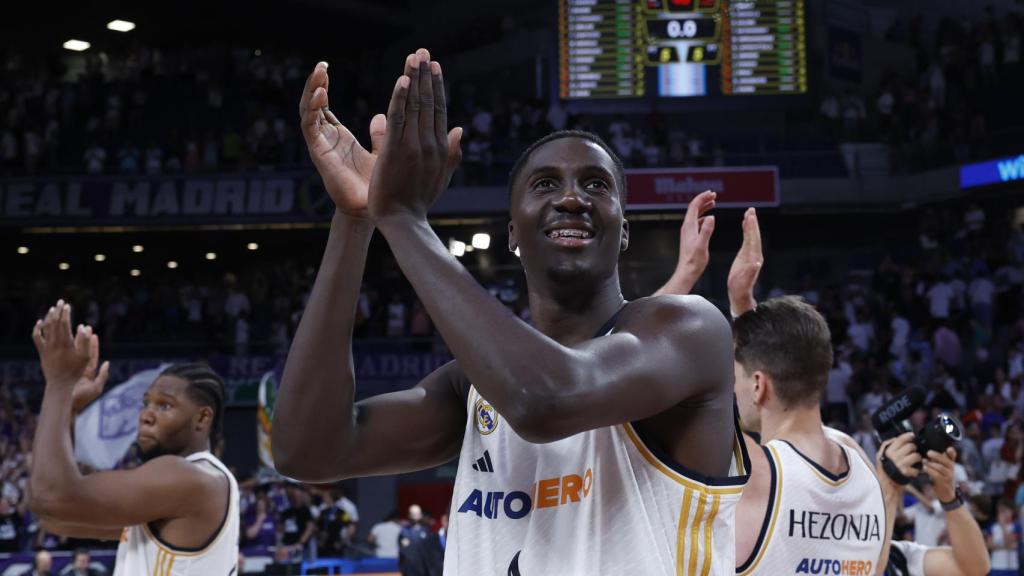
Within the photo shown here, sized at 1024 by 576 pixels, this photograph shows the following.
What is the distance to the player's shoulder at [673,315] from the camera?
218cm

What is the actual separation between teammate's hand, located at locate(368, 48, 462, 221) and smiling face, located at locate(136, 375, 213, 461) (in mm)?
2457

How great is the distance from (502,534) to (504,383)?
51 cm

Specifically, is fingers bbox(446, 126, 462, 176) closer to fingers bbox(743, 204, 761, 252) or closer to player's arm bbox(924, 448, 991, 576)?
fingers bbox(743, 204, 761, 252)

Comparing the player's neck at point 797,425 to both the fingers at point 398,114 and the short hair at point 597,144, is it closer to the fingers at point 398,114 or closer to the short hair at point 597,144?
the short hair at point 597,144

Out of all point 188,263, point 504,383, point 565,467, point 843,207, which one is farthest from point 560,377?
point 188,263

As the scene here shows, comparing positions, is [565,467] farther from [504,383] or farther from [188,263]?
[188,263]

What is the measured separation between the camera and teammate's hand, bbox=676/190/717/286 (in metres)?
3.38

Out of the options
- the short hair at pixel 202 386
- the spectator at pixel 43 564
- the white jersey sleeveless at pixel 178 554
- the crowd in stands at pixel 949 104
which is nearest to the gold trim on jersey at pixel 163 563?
the white jersey sleeveless at pixel 178 554

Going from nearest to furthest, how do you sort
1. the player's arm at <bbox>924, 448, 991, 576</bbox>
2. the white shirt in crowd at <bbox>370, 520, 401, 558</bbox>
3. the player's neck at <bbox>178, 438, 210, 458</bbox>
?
the player's arm at <bbox>924, 448, 991, 576</bbox> < the player's neck at <bbox>178, 438, 210, 458</bbox> < the white shirt in crowd at <bbox>370, 520, 401, 558</bbox>

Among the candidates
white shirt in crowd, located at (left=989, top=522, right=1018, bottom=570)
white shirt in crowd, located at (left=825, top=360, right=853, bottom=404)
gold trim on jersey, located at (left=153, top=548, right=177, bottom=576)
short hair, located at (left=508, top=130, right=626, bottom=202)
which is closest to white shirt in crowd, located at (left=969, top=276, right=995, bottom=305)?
white shirt in crowd, located at (left=825, top=360, right=853, bottom=404)

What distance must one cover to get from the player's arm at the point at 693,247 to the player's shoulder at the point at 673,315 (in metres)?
1.05

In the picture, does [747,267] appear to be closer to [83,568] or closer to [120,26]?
[83,568]

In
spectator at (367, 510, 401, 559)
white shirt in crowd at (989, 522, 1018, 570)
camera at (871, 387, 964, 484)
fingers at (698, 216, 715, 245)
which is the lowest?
spectator at (367, 510, 401, 559)

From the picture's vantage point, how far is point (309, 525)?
A: 14.0m
